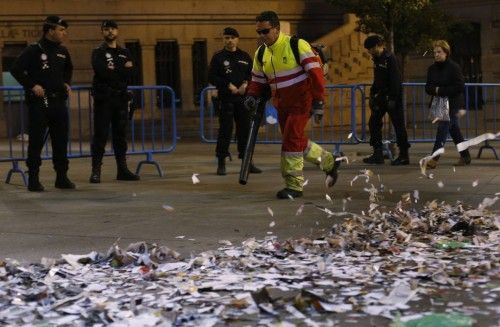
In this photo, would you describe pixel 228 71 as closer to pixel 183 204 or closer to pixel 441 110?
pixel 441 110

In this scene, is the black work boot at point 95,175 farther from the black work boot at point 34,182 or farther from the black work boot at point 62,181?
the black work boot at point 34,182

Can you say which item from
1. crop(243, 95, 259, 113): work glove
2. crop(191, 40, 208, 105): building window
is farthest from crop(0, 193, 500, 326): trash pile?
crop(191, 40, 208, 105): building window

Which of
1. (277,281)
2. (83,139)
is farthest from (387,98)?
(277,281)

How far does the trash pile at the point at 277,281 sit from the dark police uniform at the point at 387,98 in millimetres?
5875

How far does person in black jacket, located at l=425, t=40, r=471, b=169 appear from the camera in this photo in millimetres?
12852

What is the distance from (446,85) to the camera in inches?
508

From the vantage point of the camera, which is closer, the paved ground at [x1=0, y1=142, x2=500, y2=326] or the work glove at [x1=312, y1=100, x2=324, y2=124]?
the paved ground at [x1=0, y1=142, x2=500, y2=326]

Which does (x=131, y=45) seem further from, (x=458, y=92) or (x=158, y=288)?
(x=158, y=288)

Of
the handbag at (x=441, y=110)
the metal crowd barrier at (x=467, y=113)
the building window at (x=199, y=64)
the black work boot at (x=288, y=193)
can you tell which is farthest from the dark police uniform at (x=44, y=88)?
the building window at (x=199, y=64)

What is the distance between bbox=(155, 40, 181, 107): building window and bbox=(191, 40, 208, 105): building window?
514 mm

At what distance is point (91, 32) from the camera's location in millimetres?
27062

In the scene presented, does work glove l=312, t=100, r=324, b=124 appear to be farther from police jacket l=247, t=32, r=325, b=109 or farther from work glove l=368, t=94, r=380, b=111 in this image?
work glove l=368, t=94, r=380, b=111

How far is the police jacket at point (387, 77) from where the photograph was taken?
1327 centimetres

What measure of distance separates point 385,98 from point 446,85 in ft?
2.90
